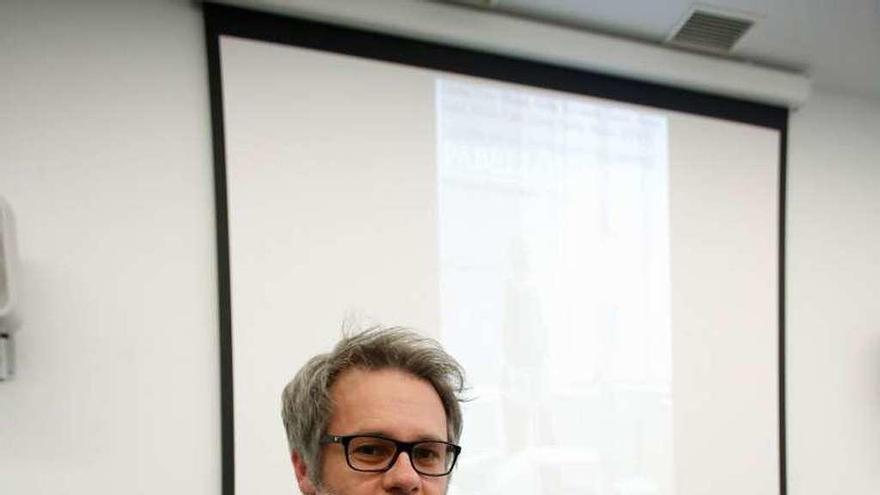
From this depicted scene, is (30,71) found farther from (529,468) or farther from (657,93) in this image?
(657,93)

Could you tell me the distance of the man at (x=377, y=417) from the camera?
105 centimetres

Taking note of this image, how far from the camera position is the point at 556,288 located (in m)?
2.32

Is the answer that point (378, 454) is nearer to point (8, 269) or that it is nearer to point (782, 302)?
point (8, 269)

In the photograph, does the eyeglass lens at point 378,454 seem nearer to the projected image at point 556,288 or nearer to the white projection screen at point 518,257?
the white projection screen at point 518,257

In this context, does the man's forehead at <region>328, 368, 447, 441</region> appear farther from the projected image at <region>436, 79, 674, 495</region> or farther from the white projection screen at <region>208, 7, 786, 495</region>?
the projected image at <region>436, 79, 674, 495</region>

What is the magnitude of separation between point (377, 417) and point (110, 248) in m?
1.15

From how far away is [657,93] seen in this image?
253 centimetres

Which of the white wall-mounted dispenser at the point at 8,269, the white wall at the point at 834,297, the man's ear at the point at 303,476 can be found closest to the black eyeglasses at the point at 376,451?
the man's ear at the point at 303,476

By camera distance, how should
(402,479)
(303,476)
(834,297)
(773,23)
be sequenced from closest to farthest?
(402,479)
(303,476)
(773,23)
(834,297)

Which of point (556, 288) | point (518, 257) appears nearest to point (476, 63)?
point (518, 257)

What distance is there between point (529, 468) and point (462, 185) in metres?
1.04

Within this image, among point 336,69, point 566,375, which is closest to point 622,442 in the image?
point 566,375

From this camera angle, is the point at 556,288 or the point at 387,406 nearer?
the point at 387,406

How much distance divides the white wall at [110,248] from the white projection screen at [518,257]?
0.33ft
